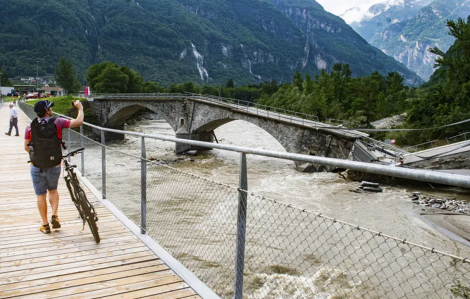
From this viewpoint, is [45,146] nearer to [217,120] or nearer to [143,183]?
[143,183]

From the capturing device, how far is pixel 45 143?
15.1ft

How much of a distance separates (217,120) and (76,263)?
31.2 meters

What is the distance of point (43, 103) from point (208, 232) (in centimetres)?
702

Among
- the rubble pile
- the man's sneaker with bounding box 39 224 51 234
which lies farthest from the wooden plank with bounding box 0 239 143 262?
the rubble pile

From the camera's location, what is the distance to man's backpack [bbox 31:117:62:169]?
177 inches

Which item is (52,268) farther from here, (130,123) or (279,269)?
(130,123)

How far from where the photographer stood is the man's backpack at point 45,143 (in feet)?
14.7

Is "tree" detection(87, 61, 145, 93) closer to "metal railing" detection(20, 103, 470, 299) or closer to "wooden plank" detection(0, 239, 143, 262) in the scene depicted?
"metal railing" detection(20, 103, 470, 299)

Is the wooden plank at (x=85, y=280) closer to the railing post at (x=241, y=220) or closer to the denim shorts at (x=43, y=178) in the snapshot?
the railing post at (x=241, y=220)

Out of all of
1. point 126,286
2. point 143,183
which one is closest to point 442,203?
point 143,183

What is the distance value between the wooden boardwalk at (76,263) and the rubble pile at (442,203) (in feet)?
36.2

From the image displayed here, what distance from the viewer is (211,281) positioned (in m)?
7.54

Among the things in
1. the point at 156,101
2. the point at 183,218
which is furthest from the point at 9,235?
the point at 156,101

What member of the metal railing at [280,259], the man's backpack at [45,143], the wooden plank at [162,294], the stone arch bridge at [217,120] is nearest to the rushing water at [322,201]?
the metal railing at [280,259]
